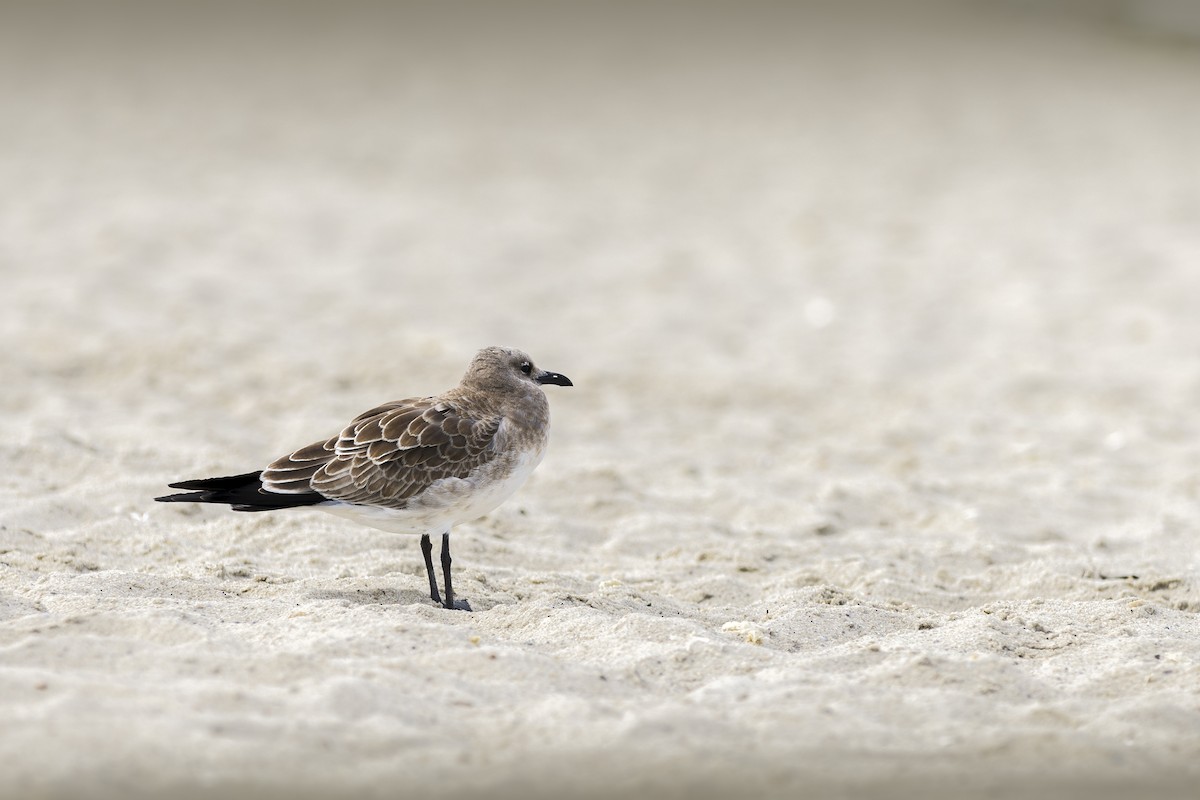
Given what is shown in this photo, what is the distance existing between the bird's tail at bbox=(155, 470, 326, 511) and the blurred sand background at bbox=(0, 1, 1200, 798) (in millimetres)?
335

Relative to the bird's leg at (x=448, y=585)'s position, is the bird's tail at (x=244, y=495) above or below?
above

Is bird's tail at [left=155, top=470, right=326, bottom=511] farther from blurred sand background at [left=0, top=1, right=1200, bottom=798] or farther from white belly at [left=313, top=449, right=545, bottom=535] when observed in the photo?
blurred sand background at [left=0, top=1, right=1200, bottom=798]

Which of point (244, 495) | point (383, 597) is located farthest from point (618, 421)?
point (244, 495)

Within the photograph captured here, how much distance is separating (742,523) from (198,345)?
392 centimetres

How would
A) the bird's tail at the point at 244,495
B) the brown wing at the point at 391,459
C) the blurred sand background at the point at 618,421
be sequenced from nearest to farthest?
the blurred sand background at the point at 618,421 → the bird's tail at the point at 244,495 → the brown wing at the point at 391,459

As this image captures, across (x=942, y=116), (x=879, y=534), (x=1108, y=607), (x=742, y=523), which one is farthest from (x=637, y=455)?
(x=942, y=116)

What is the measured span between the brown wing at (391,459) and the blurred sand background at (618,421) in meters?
0.40

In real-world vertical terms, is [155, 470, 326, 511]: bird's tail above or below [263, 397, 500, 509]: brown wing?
below

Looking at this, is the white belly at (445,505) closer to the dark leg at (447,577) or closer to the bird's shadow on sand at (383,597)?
the dark leg at (447,577)

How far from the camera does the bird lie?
189 inches

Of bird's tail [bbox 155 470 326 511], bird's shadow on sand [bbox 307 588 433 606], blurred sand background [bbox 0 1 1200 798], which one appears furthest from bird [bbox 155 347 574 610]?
blurred sand background [bbox 0 1 1200 798]

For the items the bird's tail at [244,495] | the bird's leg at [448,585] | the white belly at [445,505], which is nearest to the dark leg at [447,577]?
the bird's leg at [448,585]

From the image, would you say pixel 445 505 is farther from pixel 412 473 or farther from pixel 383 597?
pixel 383 597

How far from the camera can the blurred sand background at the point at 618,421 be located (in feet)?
12.5
